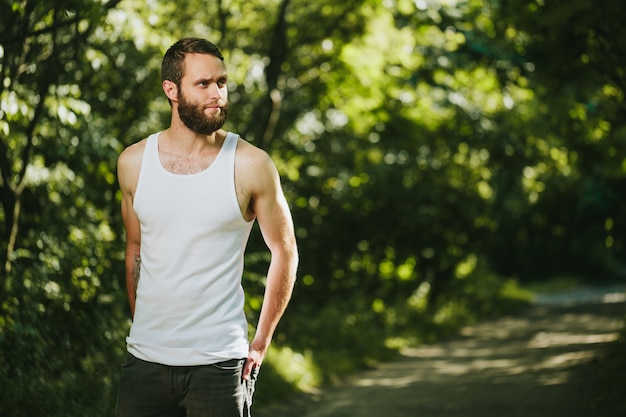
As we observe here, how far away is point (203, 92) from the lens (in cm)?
316

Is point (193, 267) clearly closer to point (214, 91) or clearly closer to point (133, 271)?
point (133, 271)

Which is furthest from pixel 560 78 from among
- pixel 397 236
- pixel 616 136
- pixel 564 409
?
pixel 397 236

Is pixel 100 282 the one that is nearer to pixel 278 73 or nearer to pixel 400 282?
pixel 278 73

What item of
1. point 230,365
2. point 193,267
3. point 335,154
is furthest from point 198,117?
point 335,154

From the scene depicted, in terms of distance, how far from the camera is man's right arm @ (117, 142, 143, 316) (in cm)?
324

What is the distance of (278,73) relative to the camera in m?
11.5

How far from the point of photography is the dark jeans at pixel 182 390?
10.0 feet

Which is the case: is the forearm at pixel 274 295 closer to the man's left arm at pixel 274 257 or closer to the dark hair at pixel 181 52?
the man's left arm at pixel 274 257

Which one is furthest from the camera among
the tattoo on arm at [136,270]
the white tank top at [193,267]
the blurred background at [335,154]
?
the blurred background at [335,154]

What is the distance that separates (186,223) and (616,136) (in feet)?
25.2

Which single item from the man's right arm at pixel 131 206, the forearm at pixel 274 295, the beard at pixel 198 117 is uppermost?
the beard at pixel 198 117

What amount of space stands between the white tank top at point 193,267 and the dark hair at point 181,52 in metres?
0.35

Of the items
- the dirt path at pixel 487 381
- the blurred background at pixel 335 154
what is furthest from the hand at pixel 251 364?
the dirt path at pixel 487 381

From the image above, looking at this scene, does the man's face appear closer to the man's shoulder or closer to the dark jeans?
the man's shoulder
